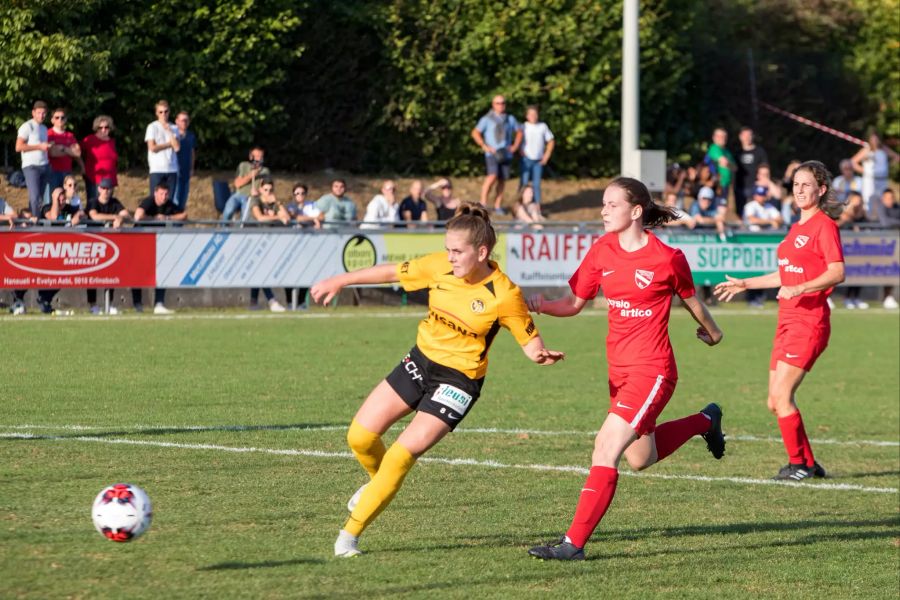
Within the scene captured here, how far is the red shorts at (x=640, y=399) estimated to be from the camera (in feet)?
24.8

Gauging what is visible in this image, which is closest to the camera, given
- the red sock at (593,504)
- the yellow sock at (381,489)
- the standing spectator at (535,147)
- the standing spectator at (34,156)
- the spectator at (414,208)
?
the yellow sock at (381,489)

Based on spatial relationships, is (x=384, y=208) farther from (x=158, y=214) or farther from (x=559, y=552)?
(x=559, y=552)

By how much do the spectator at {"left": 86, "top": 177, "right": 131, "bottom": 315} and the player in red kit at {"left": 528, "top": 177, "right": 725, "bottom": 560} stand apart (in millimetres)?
12407

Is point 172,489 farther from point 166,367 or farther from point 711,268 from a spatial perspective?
point 711,268

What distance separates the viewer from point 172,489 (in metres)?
8.77

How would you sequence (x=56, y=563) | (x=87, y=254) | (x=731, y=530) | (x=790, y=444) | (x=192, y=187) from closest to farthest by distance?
(x=56, y=563), (x=731, y=530), (x=790, y=444), (x=87, y=254), (x=192, y=187)

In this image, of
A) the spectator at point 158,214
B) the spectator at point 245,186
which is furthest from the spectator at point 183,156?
the spectator at point 245,186

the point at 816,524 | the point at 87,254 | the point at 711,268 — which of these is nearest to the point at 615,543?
the point at 816,524

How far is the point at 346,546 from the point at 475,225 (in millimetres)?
1703

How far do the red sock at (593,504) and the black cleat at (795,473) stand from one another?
10.9 feet

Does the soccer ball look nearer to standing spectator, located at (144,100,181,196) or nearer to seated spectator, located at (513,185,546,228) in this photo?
standing spectator, located at (144,100,181,196)

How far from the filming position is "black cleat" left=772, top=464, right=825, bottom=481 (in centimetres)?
1043

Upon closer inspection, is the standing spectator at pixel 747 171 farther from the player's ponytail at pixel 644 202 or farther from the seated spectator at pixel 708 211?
the player's ponytail at pixel 644 202

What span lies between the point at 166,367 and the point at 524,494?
644 centimetres
